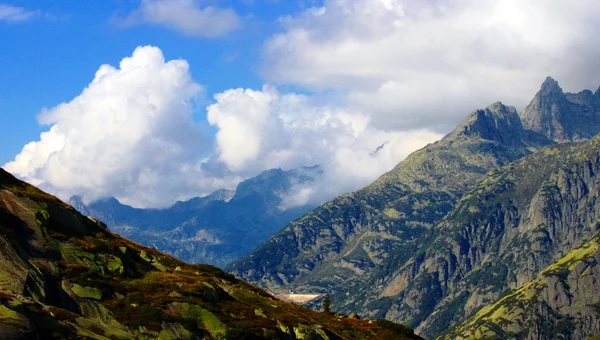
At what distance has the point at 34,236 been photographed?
107125mm

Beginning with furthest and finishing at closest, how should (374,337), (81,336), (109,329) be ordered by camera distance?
(374,337) → (109,329) → (81,336)

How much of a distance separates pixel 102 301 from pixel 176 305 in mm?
10844

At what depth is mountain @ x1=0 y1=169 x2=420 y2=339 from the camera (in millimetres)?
84250

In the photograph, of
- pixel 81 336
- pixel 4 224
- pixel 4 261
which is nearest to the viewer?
pixel 81 336

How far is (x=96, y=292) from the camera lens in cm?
10050

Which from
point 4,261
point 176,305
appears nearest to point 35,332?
point 4,261

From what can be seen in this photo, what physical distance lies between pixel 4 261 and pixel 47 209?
2368 centimetres

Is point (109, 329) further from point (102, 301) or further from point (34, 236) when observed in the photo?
point (34, 236)

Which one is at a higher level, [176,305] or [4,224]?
[4,224]

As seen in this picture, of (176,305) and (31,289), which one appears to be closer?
(31,289)

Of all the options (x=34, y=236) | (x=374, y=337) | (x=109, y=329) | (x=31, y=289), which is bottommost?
(x=374, y=337)

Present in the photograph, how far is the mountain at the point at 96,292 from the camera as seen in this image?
84.2 m

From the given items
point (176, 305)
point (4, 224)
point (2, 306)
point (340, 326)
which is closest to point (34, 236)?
point (4, 224)

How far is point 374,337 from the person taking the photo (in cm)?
13988
